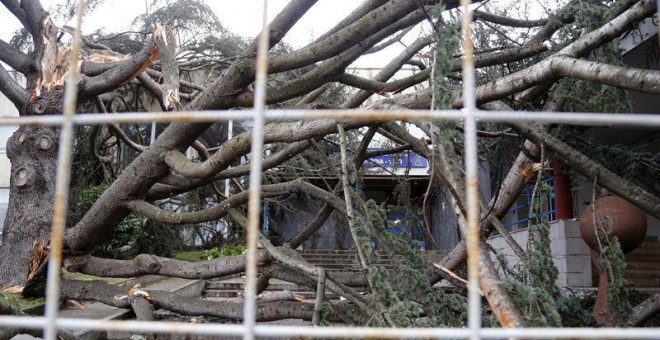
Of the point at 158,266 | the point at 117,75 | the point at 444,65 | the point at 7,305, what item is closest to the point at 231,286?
the point at 158,266

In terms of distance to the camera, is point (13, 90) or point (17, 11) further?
point (17, 11)

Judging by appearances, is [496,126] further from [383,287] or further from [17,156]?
[17,156]

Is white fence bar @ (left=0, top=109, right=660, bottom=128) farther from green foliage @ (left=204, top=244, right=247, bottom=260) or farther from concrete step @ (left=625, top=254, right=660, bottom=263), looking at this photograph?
green foliage @ (left=204, top=244, right=247, bottom=260)

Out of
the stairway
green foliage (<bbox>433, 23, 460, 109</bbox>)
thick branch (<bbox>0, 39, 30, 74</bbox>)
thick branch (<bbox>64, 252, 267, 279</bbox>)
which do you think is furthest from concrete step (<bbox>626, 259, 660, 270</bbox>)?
thick branch (<bbox>0, 39, 30, 74</bbox>)

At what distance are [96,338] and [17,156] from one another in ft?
5.33

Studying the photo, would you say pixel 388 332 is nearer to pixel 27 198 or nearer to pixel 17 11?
pixel 27 198

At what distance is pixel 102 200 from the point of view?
4.15m

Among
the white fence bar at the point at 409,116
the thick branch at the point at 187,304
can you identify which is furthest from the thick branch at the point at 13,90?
the white fence bar at the point at 409,116

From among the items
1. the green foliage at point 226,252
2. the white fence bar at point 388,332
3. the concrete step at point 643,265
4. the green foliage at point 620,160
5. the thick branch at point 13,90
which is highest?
the thick branch at point 13,90

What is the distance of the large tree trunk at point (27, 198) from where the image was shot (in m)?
4.35

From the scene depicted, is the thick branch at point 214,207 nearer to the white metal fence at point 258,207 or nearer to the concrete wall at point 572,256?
the white metal fence at point 258,207

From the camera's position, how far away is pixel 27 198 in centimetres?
449

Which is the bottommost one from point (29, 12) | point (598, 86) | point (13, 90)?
point (598, 86)

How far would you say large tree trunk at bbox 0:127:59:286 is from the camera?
435 cm
